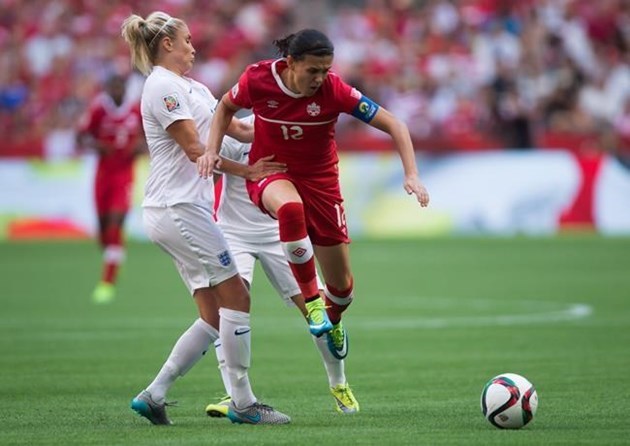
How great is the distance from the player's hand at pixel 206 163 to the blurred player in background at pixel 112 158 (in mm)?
10370

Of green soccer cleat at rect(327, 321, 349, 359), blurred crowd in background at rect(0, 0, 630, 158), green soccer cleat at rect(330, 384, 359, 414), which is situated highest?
blurred crowd in background at rect(0, 0, 630, 158)

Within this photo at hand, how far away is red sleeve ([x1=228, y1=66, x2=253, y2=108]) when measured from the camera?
29.1ft

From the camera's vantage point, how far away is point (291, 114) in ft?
29.7

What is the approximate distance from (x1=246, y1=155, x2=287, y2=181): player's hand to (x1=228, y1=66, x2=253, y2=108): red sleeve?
0.38m

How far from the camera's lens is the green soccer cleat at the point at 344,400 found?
923 centimetres

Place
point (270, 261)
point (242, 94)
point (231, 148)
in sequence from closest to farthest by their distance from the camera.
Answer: point (242, 94), point (231, 148), point (270, 261)

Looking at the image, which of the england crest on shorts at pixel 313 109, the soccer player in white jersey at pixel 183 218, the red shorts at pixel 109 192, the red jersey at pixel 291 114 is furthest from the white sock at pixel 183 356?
the red shorts at pixel 109 192

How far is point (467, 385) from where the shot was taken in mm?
10555

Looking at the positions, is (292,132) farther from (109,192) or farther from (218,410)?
(109,192)

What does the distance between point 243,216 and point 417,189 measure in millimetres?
1934

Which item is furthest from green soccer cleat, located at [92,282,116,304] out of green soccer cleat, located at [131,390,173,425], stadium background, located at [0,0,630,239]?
green soccer cleat, located at [131,390,173,425]

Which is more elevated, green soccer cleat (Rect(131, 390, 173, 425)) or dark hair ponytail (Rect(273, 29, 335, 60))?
dark hair ponytail (Rect(273, 29, 335, 60))

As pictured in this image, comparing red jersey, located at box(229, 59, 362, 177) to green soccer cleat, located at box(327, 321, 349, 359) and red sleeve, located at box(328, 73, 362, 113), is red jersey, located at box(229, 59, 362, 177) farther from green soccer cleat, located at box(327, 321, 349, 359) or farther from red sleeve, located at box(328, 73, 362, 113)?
green soccer cleat, located at box(327, 321, 349, 359)

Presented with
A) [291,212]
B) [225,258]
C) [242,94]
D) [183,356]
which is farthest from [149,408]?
[242,94]
